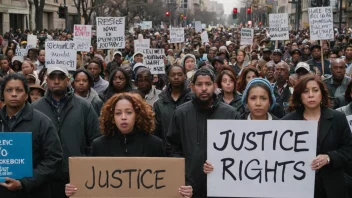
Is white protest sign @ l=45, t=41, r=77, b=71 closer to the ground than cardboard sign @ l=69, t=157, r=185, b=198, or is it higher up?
higher up

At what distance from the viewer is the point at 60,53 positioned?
34.7 feet

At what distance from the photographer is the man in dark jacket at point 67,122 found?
17.1 feet

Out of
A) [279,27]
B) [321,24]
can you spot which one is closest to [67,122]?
[321,24]

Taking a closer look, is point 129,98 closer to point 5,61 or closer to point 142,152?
point 142,152

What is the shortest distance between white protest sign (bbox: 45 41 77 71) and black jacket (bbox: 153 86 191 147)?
437cm

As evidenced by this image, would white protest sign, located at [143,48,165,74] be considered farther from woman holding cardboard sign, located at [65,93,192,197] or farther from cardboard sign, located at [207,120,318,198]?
cardboard sign, located at [207,120,318,198]

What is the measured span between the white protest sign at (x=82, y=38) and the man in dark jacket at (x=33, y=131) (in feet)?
29.8

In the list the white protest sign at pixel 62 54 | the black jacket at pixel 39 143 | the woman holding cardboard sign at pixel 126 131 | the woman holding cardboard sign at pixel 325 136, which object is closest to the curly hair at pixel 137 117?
the woman holding cardboard sign at pixel 126 131

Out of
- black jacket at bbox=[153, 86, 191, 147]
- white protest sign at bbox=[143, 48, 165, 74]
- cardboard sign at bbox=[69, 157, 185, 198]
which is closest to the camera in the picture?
cardboard sign at bbox=[69, 157, 185, 198]

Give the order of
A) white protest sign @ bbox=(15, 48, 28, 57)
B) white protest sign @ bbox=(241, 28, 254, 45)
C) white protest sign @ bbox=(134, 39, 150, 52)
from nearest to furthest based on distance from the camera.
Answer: white protest sign @ bbox=(134, 39, 150, 52), white protest sign @ bbox=(15, 48, 28, 57), white protest sign @ bbox=(241, 28, 254, 45)

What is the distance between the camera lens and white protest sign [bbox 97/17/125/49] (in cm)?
1283

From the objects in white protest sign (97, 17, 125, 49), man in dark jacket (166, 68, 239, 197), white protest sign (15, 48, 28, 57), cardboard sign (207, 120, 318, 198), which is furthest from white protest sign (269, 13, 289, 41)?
cardboard sign (207, 120, 318, 198)

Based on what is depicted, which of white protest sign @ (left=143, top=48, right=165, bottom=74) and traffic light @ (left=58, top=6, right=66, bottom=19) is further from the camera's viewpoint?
traffic light @ (left=58, top=6, right=66, bottom=19)

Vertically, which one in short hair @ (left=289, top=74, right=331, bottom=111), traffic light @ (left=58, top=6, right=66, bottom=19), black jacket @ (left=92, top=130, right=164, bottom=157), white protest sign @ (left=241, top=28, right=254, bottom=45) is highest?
traffic light @ (left=58, top=6, right=66, bottom=19)
